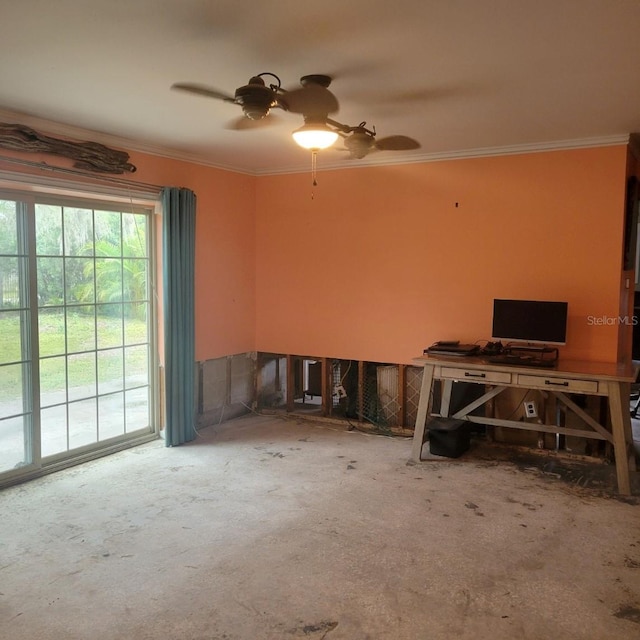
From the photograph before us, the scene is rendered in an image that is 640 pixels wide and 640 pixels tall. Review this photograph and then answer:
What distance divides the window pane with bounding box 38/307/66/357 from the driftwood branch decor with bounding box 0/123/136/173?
1.06m

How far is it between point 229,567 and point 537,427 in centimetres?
239

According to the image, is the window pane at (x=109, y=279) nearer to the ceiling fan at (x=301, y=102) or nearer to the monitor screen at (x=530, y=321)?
the ceiling fan at (x=301, y=102)

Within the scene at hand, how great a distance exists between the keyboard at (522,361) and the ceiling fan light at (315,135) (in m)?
2.06

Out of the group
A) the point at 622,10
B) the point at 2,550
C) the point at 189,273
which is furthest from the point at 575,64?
the point at 2,550

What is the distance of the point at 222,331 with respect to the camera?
17.4 ft

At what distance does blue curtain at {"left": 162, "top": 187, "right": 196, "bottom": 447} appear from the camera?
4.50 metres

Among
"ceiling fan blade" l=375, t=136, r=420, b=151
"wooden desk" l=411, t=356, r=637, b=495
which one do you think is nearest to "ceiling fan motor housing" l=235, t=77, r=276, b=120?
"ceiling fan blade" l=375, t=136, r=420, b=151

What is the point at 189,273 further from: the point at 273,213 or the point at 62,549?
the point at 62,549

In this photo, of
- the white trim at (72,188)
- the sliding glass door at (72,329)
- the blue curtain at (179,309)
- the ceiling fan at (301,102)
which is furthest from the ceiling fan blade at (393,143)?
the sliding glass door at (72,329)

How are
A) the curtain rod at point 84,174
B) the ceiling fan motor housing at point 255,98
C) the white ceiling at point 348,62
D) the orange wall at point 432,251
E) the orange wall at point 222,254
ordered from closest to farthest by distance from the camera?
the white ceiling at point 348,62 < the ceiling fan motor housing at point 255,98 < the curtain rod at point 84,174 < the orange wall at point 432,251 < the orange wall at point 222,254

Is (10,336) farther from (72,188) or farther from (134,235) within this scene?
(134,235)

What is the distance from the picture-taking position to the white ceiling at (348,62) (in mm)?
2133

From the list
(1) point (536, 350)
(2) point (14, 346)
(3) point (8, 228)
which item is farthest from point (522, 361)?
(3) point (8, 228)

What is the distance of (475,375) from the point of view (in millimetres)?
3984
